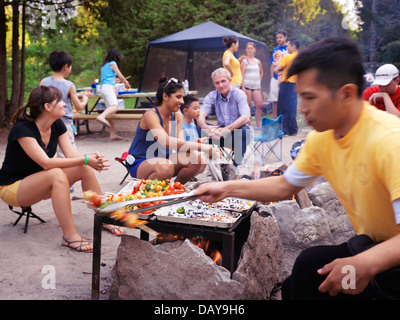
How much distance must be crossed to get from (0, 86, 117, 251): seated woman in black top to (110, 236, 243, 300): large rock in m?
1.26

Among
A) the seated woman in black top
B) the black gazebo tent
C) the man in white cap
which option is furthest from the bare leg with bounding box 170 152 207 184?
the black gazebo tent

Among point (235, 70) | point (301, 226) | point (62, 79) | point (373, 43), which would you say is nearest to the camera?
point (301, 226)

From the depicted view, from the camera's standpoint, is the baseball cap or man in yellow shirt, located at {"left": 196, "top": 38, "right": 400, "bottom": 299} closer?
man in yellow shirt, located at {"left": 196, "top": 38, "right": 400, "bottom": 299}

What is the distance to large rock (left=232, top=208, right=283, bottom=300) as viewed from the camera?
9.67 feet

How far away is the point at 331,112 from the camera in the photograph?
1851 mm

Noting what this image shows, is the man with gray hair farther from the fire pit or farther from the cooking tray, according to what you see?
the fire pit

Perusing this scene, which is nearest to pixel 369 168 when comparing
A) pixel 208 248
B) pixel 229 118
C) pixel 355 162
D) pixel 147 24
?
pixel 355 162

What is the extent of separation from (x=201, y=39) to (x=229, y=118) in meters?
8.51

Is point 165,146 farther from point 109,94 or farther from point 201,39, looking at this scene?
point 201,39

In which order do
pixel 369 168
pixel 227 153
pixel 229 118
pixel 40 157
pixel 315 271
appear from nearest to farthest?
pixel 369 168 → pixel 315 271 → pixel 40 157 → pixel 227 153 → pixel 229 118

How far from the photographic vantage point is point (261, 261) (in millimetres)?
3127

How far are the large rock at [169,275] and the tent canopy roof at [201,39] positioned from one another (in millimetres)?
11871

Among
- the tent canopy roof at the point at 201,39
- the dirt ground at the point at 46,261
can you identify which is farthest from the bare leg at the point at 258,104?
the dirt ground at the point at 46,261

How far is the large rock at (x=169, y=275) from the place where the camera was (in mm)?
2639
